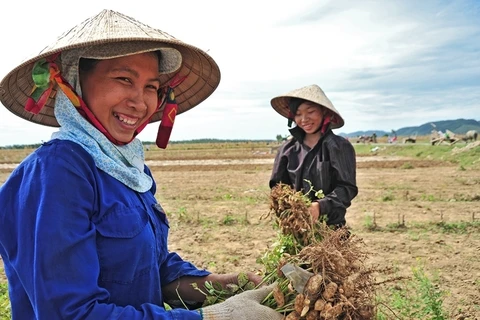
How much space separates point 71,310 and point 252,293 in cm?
67

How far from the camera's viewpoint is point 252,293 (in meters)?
1.50

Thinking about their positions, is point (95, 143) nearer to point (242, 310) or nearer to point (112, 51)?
point (112, 51)

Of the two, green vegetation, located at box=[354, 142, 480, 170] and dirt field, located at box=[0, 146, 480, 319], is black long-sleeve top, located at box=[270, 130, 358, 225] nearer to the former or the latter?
dirt field, located at box=[0, 146, 480, 319]

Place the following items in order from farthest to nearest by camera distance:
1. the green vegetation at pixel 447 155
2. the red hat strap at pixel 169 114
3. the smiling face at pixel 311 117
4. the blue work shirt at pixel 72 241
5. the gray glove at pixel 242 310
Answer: the green vegetation at pixel 447 155 < the smiling face at pixel 311 117 < the red hat strap at pixel 169 114 < the gray glove at pixel 242 310 < the blue work shirt at pixel 72 241

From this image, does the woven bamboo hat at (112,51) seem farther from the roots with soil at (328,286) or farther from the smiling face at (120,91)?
the roots with soil at (328,286)

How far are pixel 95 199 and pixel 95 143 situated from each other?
0.23 metres

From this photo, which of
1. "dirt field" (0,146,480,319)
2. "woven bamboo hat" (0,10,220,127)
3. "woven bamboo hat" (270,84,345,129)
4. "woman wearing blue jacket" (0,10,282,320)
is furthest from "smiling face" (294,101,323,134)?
"woman wearing blue jacket" (0,10,282,320)

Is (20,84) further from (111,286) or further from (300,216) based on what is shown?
(300,216)

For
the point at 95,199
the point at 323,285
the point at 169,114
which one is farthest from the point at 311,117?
the point at 95,199

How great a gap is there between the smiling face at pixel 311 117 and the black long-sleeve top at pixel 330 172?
0.43 ft

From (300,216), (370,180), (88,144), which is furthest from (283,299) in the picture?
(370,180)

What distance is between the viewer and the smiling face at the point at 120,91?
1.44 metres

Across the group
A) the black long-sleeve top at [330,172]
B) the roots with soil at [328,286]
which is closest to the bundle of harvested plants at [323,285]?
the roots with soil at [328,286]

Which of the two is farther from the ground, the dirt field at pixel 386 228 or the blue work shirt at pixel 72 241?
the blue work shirt at pixel 72 241
